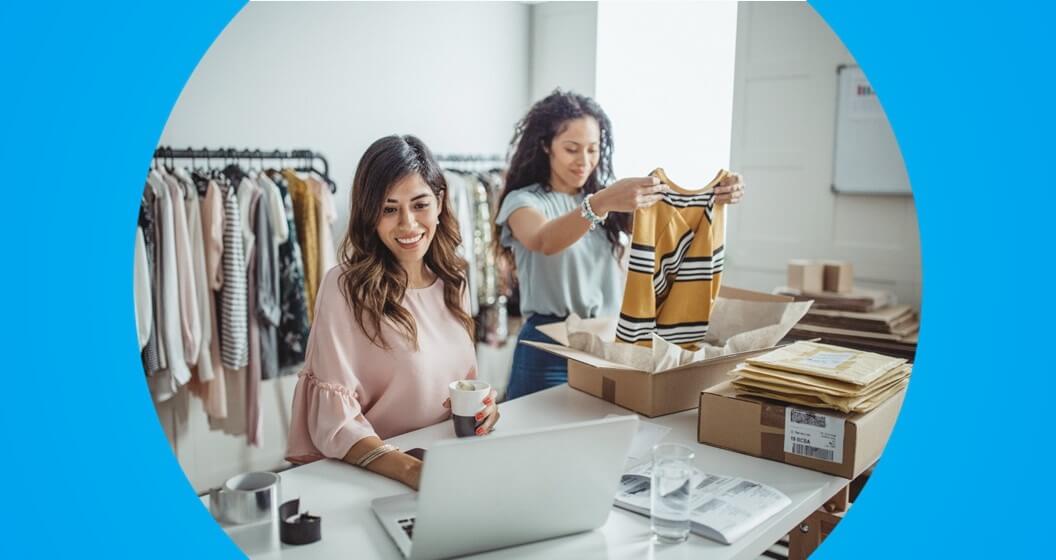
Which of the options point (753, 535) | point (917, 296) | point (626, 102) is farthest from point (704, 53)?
point (753, 535)

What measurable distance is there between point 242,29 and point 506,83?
58.3 inches

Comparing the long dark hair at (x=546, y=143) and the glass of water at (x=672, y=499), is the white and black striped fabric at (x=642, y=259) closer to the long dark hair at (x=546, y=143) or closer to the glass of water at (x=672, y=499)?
the long dark hair at (x=546, y=143)

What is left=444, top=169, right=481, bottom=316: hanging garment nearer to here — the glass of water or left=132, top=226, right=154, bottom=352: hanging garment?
left=132, top=226, right=154, bottom=352: hanging garment

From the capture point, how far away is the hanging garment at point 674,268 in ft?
6.51

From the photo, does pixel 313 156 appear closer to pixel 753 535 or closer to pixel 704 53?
pixel 704 53

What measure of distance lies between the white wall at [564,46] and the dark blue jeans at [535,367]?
2.13 m

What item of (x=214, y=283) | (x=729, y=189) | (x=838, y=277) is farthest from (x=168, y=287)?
(x=838, y=277)

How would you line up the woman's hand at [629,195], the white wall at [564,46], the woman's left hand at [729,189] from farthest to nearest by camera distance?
the white wall at [564,46] → the woman's left hand at [729,189] → the woman's hand at [629,195]

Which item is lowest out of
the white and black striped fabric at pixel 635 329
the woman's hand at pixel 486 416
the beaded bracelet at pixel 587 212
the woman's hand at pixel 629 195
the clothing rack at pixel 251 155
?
the woman's hand at pixel 486 416

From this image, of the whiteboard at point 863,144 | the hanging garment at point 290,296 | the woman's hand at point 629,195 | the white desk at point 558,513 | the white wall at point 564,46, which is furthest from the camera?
the white wall at point 564,46

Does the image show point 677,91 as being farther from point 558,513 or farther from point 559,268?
point 558,513

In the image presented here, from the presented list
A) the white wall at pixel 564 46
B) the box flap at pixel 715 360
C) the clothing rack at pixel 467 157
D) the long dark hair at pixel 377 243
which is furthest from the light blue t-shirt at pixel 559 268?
the white wall at pixel 564 46

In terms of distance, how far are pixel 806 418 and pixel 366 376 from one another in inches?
32.5

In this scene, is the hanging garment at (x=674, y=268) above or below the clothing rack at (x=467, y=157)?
below
